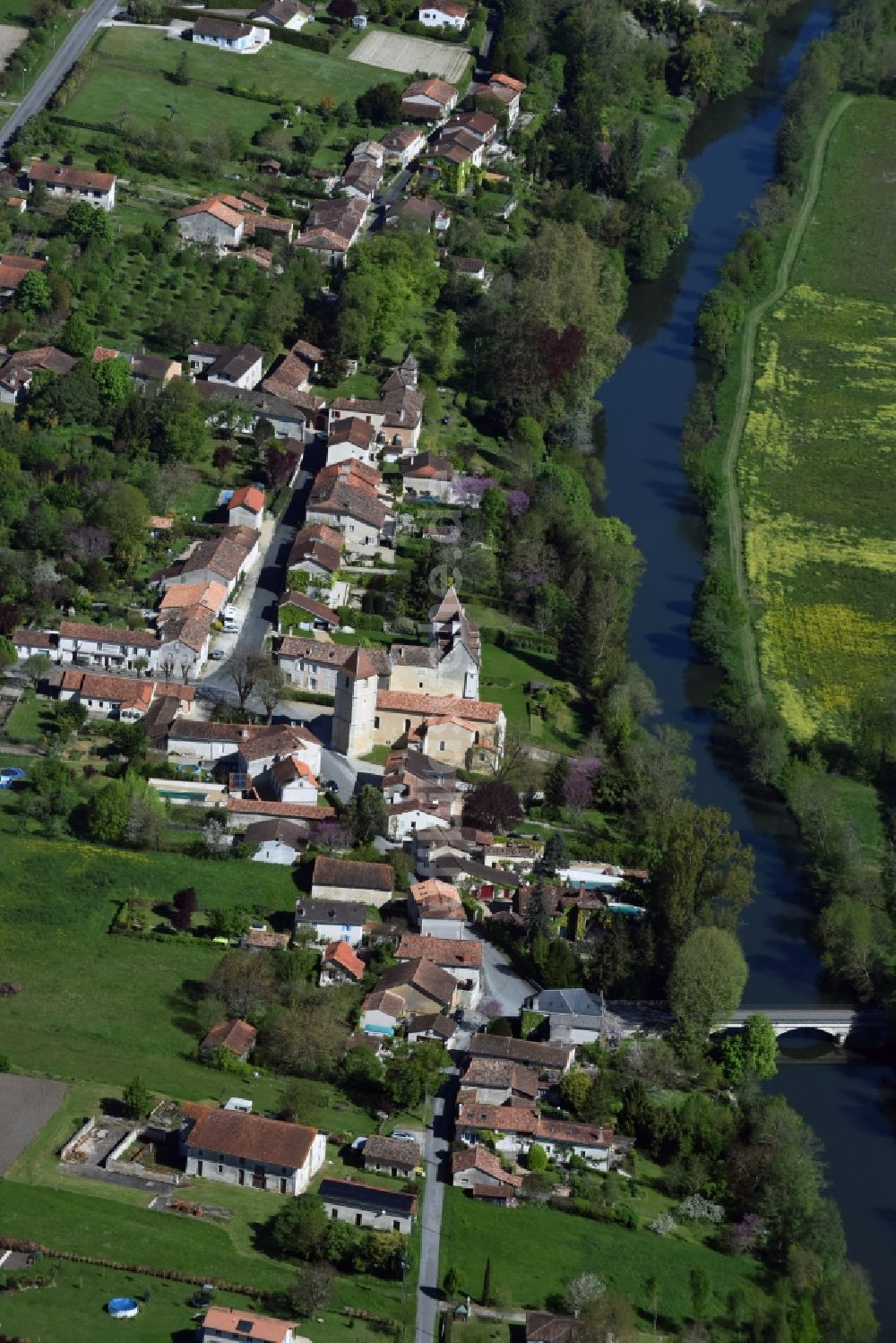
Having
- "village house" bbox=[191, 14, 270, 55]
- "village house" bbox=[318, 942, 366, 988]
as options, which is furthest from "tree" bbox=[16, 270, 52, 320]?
"village house" bbox=[318, 942, 366, 988]

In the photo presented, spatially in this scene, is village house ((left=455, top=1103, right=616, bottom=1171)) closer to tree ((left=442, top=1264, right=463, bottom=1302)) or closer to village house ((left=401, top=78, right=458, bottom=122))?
tree ((left=442, top=1264, right=463, bottom=1302))

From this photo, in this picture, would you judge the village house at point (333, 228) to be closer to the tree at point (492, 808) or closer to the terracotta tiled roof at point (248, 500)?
the terracotta tiled roof at point (248, 500)

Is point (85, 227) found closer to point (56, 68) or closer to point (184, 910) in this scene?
point (56, 68)

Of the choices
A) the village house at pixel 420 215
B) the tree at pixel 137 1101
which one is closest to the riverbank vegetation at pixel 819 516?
the village house at pixel 420 215

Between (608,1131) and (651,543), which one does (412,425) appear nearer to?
→ (651,543)

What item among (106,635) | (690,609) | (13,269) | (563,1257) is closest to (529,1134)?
(563,1257)
